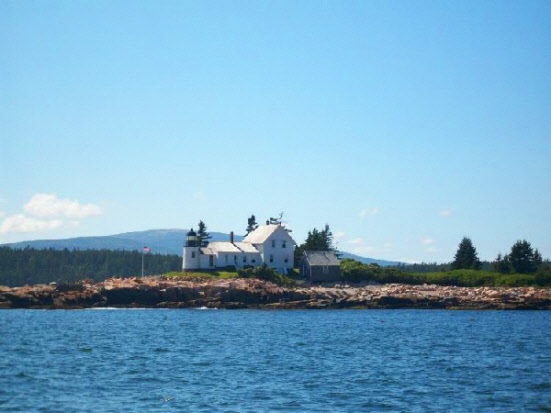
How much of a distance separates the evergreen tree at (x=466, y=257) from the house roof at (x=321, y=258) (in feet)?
88.4

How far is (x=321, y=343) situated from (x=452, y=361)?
1253 cm

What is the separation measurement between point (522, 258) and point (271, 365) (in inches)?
3420

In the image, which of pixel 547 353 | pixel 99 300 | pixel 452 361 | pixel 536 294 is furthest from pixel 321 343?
pixel 536 294

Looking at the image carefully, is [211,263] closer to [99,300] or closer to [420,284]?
[99,300]

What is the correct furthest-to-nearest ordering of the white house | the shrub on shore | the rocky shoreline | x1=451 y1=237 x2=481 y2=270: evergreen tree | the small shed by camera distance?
x1=451 y1=237 x2=481 y2=270: evergreen tree < the white house < the small shed < the shrub on shore < the rocky shoreline

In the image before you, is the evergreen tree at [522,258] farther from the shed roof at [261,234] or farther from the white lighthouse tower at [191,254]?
the white lighthouse tower at [191,254]

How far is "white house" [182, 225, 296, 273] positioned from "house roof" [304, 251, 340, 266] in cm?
550

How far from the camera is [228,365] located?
43188 millimetres

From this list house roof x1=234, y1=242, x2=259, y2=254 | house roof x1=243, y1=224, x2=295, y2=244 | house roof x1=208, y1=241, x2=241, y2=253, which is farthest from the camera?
house roof x1=243, y1=224, x2=295, y2=244

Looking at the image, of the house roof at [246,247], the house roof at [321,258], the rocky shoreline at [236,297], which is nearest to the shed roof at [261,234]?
the house roof at [246,247]

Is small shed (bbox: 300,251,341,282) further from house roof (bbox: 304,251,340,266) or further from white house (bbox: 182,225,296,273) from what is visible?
white house (bbox: 182,225,296,273)

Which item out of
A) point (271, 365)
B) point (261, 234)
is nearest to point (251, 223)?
point (261, 234)

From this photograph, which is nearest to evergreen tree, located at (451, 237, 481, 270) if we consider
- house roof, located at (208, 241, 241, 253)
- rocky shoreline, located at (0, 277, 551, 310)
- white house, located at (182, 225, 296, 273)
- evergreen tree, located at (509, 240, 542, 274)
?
evergreen tree, located at (509, 240, 542, 274)

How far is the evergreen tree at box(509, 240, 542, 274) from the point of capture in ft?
388
